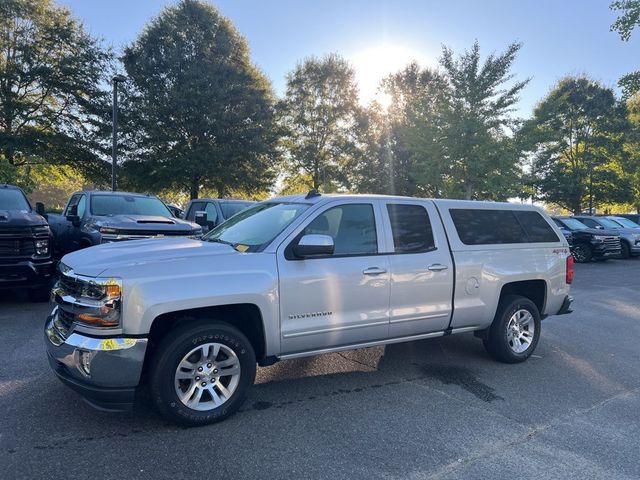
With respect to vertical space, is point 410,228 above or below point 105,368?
above

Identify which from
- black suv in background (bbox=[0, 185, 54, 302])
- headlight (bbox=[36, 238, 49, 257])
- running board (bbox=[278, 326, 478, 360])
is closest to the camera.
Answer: running board (bbox=[278, 326, 478, 360])

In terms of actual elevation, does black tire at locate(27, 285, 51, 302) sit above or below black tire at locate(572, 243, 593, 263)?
below

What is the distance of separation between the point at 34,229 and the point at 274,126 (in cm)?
2091

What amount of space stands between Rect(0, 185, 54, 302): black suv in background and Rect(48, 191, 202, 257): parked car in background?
86 centimetres

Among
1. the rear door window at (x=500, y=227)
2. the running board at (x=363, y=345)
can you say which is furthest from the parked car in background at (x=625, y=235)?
the running board at (x=363, y=345)

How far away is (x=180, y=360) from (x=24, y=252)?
5.21 m

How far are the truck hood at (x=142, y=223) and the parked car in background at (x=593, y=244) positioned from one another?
13.9m

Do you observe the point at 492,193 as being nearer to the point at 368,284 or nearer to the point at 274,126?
A: the point at 274,126

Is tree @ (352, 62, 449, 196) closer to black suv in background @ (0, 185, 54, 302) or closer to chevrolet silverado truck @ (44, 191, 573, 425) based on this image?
black suv in background @ (0, 185, 54, 302)

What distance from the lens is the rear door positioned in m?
4.55

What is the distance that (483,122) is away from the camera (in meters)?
20.9

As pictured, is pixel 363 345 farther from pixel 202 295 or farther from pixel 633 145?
pixel 633 145

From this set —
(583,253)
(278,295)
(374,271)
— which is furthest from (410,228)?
(583,253)

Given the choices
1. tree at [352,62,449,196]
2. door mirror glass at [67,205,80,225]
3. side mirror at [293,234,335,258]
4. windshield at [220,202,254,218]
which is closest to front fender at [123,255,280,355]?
side mirror at [293,234,335,258]
